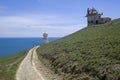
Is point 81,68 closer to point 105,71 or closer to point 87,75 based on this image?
point 87,75

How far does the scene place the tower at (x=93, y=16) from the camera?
8011 cm

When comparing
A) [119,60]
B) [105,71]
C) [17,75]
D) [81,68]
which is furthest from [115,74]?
[17,75]

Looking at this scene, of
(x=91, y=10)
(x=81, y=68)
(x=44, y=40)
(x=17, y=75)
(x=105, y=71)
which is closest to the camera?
(x=105, y=71)

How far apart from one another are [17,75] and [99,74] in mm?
13011

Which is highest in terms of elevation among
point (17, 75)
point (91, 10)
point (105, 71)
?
point (91, 10)

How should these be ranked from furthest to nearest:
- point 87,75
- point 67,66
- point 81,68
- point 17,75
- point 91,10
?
point 91,10 < point 17,75 < point 67,66 < point 81,68 < point 87,75

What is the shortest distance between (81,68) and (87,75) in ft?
7.98

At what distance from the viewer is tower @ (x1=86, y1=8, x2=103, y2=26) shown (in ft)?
263

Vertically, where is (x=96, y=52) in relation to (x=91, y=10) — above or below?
below

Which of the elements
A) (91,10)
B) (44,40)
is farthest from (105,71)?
(44,40)

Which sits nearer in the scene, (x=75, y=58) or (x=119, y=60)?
(x=119, y=60)

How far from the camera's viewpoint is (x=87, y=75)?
76.0ft

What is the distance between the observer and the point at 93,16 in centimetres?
8119

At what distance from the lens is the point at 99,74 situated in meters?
21.7
